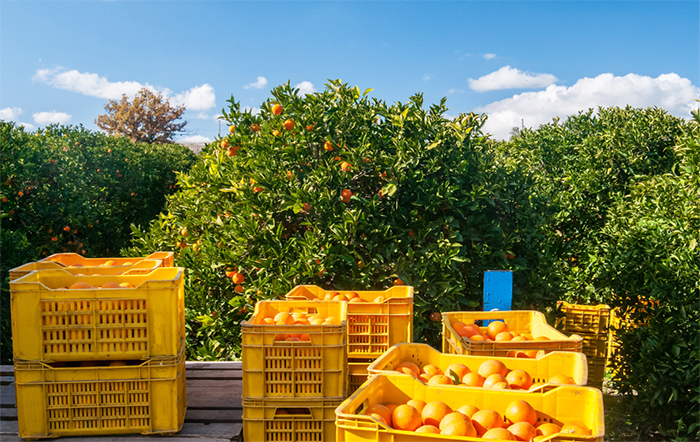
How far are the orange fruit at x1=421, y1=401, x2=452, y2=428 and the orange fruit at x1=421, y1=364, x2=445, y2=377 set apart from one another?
48cm

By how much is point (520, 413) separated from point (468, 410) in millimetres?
214

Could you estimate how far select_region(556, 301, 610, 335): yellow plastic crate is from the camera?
5.31 m

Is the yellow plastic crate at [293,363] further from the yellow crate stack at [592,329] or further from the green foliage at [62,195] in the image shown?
the green foliage at [62,195]

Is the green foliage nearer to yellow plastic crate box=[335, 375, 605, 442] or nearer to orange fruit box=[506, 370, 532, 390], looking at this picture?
yellow plastic crate box=[335, 375, 605, 442]

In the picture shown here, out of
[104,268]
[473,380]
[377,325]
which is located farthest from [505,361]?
[104,268]

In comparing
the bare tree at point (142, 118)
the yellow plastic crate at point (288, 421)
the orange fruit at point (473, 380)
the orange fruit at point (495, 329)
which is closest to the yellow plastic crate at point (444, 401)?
the orange fruit at point (473, 380)

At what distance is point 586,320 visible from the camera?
5.34 meters

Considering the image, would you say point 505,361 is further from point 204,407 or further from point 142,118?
point 142,118

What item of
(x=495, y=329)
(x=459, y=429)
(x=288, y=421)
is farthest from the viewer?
(x=495, y=329)

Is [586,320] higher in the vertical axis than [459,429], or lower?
lower

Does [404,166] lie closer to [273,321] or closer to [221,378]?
[273,321]

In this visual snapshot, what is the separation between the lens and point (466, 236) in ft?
15.5

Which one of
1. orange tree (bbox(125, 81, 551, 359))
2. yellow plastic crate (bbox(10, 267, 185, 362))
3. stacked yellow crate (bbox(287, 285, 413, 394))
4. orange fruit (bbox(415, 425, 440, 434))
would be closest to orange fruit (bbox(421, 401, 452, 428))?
orange fruit (bbox(415, 425, 440, 434))

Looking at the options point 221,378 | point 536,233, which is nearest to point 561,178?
point 536,233
